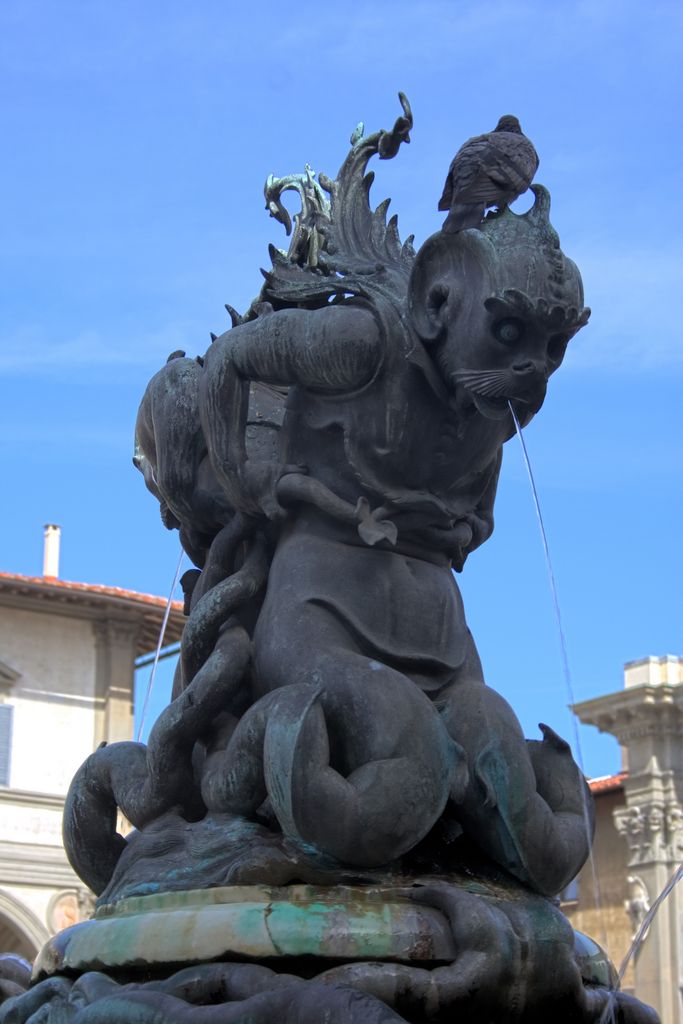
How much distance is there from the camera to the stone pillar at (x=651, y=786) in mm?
29969

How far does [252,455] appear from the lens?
16.6 feet

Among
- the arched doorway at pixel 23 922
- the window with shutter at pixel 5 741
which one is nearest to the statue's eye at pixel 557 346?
the arched doorway at pixel 23 922

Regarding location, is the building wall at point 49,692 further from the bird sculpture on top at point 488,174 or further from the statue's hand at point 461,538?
the bird sculpture on top at point 488,174

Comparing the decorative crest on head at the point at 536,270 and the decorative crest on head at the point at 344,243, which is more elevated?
the decorative crest on head at the point at 344,243

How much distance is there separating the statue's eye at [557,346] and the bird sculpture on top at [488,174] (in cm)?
42

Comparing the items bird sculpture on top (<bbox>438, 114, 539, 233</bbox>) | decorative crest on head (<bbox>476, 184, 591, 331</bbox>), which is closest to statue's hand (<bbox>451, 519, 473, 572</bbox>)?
decorative crest on head (<bbox>476, 184, 591, 331</bbox>)

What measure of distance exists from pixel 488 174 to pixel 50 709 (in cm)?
2522

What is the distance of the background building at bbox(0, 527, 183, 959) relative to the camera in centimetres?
2786

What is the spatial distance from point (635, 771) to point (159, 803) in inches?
1064

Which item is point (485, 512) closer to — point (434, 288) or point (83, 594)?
point (434, 288)

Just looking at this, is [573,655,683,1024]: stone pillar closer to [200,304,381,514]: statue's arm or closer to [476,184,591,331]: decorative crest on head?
[200,304,381,514]: statue's arm

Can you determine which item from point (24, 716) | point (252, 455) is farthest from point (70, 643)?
point (252, 455)

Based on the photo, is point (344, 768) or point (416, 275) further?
point (416, 275)

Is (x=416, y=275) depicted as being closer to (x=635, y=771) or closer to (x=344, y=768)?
(x=344, y=768)
